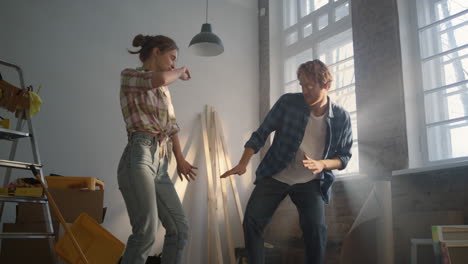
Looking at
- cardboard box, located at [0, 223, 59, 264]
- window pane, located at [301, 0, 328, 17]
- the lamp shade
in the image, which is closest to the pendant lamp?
the lamp shade

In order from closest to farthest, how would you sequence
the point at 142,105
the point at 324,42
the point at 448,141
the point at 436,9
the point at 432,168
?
the point at 142,105 → the point at 432,168 → the point at 448,141 → the point at 436,9 → the point at 324,42

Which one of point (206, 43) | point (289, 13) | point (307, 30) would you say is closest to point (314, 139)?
point (206, 43)

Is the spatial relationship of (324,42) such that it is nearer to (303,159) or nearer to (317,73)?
(317,73)

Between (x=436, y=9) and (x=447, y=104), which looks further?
(x=436, y=9)

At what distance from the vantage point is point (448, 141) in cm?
338

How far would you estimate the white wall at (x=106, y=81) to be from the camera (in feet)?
12.0

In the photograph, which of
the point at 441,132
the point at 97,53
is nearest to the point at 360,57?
the point at 441,132

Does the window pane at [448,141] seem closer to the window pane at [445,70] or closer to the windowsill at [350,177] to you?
the window pane at [445,70]

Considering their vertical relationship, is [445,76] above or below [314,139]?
above

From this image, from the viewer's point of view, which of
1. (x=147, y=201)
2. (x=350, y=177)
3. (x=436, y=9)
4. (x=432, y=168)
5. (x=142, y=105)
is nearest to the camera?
(x=147, y=201)

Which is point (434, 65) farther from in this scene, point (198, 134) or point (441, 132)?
point (198, 134)

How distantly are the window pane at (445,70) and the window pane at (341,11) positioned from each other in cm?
114

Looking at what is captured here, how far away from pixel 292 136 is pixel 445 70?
6.41 ft

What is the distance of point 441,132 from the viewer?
11.3 feet
